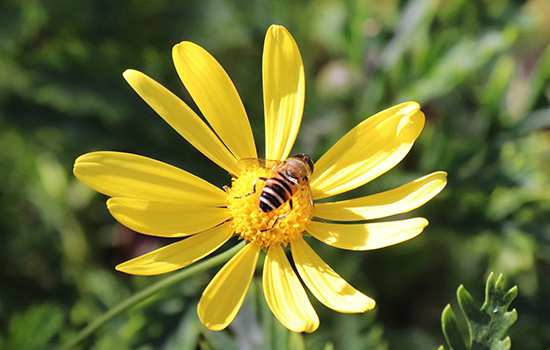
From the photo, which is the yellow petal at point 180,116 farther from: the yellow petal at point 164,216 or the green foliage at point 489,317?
the green foliage at point 489,317

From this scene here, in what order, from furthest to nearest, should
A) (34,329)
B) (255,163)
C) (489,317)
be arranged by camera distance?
(34,329) < (255,163) < (489,317)

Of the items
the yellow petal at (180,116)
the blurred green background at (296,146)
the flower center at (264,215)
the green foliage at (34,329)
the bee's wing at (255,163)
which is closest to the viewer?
the yellow petal at (180,116)

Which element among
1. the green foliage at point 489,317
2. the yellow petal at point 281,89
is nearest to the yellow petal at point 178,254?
the yellow petal at point 281,89

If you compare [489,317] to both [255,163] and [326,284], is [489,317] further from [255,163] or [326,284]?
[255,163]

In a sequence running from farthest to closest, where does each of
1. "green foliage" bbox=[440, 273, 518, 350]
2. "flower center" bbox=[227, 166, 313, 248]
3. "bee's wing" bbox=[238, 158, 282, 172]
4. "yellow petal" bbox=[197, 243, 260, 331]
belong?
"bee's wing" bbox=[238, 158, 282, 172] → "flower center" bbox=[227, 166, 313, 248] → "yellow petal" bbox=[197, 243, 260, 331] → "green foliage" bbox=[440, 273, 518, 350]

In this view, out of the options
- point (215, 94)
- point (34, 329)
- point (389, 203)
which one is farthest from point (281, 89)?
point (34, 329)

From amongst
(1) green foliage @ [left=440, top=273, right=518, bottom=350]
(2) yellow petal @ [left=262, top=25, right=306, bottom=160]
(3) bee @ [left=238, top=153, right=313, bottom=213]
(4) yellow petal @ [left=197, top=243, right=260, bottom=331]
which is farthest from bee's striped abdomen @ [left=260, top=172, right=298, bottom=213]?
(1) green foliage @ [left=440, top=273, right=518, bottom=350]

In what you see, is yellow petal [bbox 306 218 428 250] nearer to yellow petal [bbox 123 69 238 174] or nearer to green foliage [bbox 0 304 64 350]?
yellow petal [bbox 123 69 238 174]

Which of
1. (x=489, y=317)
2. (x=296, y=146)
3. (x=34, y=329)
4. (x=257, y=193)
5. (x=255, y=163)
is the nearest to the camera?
(x=489, y=317)
